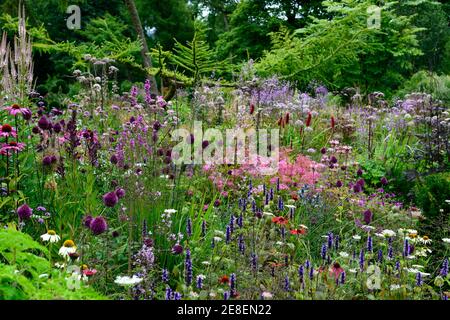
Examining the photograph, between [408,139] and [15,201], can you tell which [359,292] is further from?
[408,139]

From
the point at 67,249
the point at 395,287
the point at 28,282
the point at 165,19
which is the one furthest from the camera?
the point at 165,19

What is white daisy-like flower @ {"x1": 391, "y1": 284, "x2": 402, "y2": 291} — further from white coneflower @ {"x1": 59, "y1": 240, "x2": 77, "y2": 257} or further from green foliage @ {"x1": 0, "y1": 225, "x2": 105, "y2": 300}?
white coneflower @ {"x1": 59, "y1": 240, "x2": 77, "y2": 257}

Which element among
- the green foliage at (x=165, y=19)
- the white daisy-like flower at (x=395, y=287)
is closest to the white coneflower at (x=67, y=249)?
the white daisy-like flower at (x=395, y=287)

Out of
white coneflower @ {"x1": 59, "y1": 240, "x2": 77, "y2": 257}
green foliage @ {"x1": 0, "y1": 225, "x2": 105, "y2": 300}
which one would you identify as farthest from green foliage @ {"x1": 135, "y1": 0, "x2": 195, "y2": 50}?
green foliage @ {"x1": 0, "y1": 225, "x2": 105, "y2": 300}

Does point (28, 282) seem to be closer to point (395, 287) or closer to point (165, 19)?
point (395, 287)

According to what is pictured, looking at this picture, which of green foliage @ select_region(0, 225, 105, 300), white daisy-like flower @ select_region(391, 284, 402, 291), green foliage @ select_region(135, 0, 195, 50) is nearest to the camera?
green foliage @ select_region(0, 225, 105, 300)

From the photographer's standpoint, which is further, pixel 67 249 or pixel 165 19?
pixel 165 19

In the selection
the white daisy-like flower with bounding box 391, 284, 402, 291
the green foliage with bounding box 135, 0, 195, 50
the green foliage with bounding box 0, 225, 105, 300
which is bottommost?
the white daisy-like flower with bounding box 391, 284, 402, 291

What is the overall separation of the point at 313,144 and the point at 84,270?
496 cm

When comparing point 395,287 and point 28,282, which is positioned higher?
point 28,282

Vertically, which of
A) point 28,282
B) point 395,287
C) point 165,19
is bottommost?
point 395,287

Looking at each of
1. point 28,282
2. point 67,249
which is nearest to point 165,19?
point 67,249
